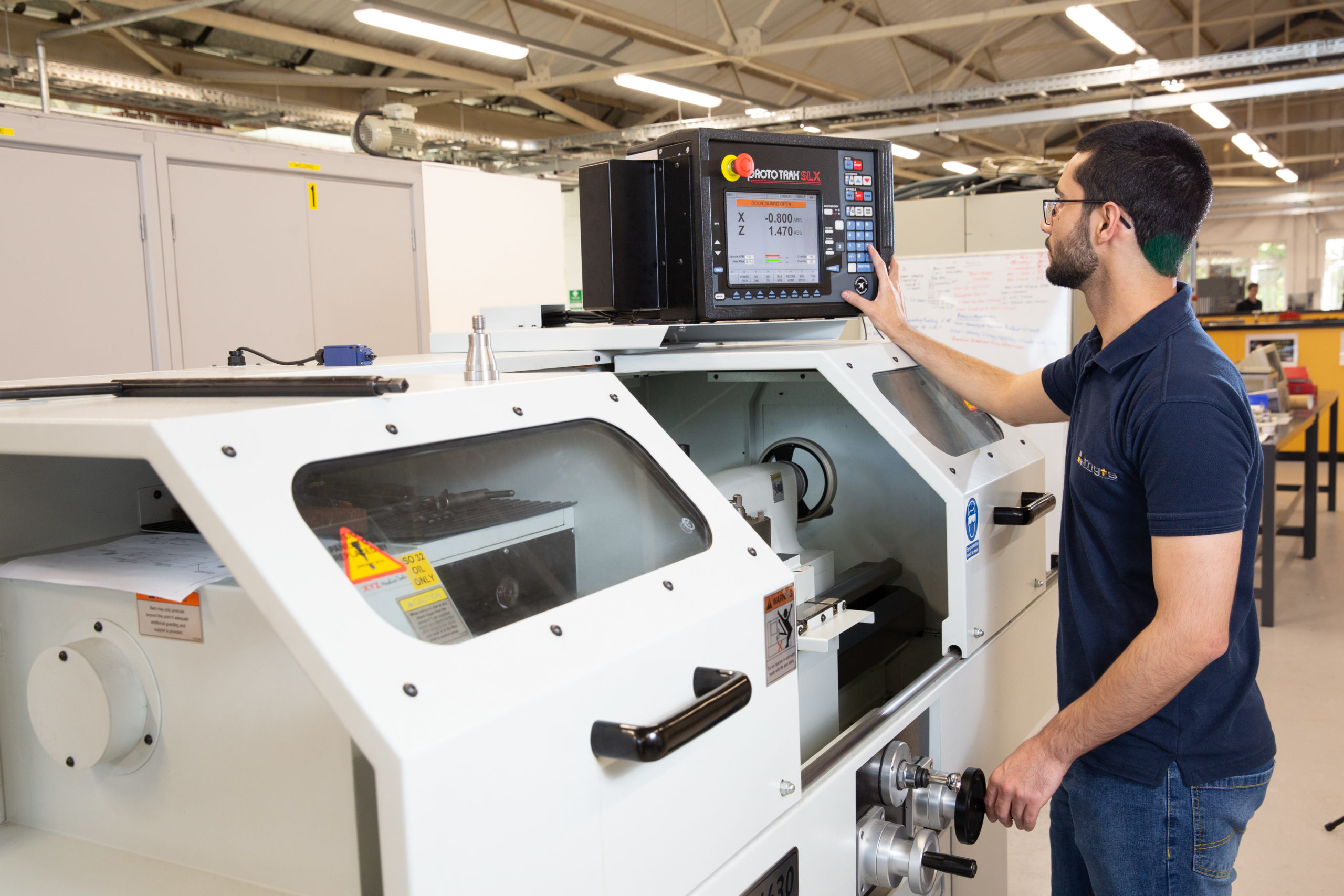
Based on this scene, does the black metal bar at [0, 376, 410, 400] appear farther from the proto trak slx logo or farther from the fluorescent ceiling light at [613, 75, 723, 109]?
the fluorescent ceiling light at [613, 75, 723, 109]

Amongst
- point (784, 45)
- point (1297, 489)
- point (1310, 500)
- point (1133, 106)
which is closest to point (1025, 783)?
point (1310, 500)

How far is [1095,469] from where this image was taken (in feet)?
4.40

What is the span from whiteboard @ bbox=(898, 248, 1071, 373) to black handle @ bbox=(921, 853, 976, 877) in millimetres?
2857

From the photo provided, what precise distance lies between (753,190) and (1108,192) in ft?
1.67

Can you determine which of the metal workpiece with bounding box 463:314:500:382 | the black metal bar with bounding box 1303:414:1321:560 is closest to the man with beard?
the metal workpiece with bounding box 463:314:500:382

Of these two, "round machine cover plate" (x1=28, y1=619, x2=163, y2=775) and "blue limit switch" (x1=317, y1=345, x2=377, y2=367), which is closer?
"round machine cover plate" (x1=28, y1=619, x2=163, y2=775)

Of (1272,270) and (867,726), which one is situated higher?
(1272,270)

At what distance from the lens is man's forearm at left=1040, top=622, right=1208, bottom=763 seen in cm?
119

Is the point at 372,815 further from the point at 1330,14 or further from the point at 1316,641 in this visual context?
the point at 1330,14

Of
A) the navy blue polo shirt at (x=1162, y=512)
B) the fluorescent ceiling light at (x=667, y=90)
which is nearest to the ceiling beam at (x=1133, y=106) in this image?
the fluorescent ceiling light at (x=667, y=90)

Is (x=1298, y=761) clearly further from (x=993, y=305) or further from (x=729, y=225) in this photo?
(x=729, y=225)

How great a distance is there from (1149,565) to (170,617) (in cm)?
119

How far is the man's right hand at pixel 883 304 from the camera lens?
158cm

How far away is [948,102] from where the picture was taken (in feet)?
21.5
